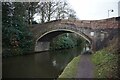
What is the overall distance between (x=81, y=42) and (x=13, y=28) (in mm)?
23854

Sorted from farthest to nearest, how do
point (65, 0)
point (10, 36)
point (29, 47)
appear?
point (65, 0) → point (29, 47) → point (10, 36)

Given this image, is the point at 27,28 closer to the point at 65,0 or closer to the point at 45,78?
the point at 65,0

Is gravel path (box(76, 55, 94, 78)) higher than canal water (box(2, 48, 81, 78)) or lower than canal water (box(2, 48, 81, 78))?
higher

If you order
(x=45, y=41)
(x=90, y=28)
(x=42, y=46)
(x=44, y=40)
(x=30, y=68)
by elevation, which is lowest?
(x=30, y=68)

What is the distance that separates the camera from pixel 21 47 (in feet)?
73.6

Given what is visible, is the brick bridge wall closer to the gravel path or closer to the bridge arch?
the bridge arch

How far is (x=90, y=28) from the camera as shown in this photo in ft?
64.7

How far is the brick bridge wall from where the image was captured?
663 inches

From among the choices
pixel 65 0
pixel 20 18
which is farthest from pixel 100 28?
pixel 65 0

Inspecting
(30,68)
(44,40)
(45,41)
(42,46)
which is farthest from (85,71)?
(45,41)

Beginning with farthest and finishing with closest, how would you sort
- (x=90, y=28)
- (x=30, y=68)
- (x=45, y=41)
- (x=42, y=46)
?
(x=45, y=41) < (x=42, y=46) < (x=90, y=28) < (x=30, y=68)

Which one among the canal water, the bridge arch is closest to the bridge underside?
the bridge arch

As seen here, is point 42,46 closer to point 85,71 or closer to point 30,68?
point 30,68

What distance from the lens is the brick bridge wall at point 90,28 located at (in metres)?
16.8
